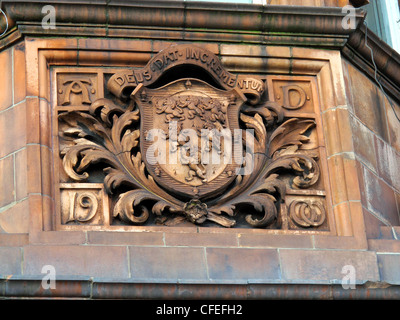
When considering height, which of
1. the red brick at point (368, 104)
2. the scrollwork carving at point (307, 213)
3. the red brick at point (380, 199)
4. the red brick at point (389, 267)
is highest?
the red brick at point (368, 104)

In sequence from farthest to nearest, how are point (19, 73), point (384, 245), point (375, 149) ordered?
point (375, 149) < point (19, 73) < point (384, 245)

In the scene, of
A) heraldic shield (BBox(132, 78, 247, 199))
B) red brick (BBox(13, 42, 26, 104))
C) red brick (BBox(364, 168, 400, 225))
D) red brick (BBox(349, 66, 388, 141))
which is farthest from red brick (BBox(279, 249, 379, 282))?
red brick (BBox(13, 42, 26, 104))

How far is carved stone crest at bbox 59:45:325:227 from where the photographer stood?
9789 mm

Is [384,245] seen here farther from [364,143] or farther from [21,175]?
[21,175]

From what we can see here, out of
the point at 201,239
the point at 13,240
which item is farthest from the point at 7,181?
the point at 201,239

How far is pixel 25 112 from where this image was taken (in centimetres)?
993

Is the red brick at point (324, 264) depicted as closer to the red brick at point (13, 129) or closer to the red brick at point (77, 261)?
the red brick at point (77, 261)

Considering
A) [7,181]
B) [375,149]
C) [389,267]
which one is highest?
[375,149]

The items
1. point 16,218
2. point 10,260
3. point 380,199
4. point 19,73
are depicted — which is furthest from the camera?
point 380,199

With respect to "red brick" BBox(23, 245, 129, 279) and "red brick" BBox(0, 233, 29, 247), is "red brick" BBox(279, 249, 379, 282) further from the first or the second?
"red brick" BBox(0, 233, 29, 247)

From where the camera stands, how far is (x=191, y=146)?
32.5 feet

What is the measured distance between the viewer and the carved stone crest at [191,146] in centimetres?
979

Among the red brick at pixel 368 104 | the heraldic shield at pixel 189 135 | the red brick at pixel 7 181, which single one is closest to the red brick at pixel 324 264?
the heraldic shield at pixel 189 135
